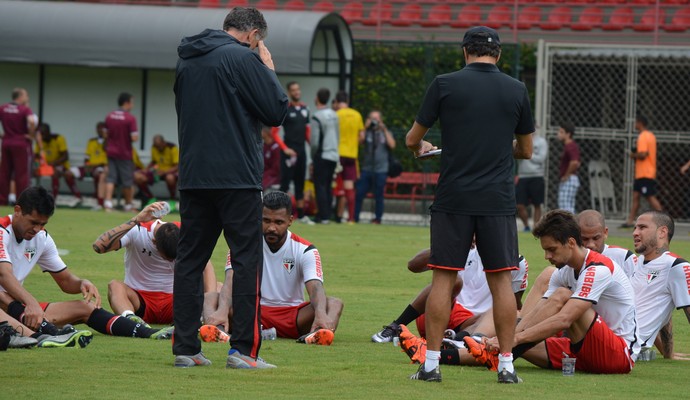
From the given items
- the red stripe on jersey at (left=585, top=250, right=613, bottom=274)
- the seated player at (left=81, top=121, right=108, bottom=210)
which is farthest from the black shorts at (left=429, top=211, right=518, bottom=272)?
the seated player at (left=81, top=121, right=108, bottom=210)

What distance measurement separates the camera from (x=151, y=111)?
24281 mm

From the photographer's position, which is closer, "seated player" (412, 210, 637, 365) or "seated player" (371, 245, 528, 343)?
"seated player" (412, 210, 637, 365)

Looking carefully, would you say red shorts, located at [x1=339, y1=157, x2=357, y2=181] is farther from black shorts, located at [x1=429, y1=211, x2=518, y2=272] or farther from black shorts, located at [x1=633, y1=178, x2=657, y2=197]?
black shorts, located at [x1=429, y1=211, x2=518, y2=272]

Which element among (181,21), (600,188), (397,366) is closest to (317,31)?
(181,21)

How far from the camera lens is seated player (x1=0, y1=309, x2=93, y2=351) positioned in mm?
7539

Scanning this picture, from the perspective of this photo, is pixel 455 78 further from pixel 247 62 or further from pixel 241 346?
→ pixel 241 346

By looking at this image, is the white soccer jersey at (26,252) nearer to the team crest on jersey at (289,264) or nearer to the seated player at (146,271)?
the seated player at (146,271)

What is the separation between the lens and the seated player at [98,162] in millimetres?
22094

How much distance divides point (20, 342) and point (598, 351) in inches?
140

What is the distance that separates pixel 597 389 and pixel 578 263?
0.79 meters

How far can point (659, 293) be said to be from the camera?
26.1 ft

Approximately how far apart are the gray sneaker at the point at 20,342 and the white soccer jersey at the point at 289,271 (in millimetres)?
1593

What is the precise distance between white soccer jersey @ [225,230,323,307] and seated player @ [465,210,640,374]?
1.86m

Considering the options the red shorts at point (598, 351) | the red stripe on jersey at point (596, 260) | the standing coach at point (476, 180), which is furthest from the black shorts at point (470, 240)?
the red shorts at point (598, 351)
